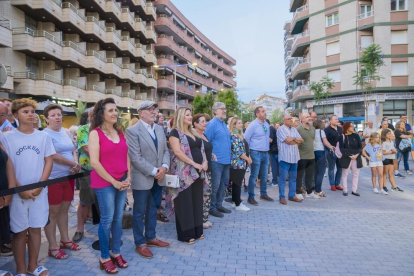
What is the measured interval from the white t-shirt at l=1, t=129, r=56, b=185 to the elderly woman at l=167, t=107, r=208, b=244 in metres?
1.82

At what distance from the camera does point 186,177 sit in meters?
4.75

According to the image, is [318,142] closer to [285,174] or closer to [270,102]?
[285,174]

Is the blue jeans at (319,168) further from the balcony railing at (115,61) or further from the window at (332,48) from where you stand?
the window at (332,48)

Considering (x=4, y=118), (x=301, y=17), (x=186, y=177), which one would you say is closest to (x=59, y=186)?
(x=4, y=118)

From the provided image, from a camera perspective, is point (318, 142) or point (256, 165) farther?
point (318, 142)

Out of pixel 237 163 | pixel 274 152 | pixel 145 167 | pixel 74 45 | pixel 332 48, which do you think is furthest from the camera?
pixel 332 48

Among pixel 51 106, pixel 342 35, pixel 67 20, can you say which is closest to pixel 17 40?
pixel 67 20

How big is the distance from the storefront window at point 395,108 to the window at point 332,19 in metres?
10.2

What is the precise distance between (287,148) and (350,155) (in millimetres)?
2172

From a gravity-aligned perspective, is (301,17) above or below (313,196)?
above

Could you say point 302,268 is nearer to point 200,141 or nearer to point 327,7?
point 200,141

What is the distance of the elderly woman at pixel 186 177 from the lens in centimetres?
473

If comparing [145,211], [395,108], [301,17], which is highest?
[301,17]

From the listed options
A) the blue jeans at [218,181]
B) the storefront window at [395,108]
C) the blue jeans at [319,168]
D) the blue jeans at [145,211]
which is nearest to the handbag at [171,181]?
the blue jeans at [145,211]
